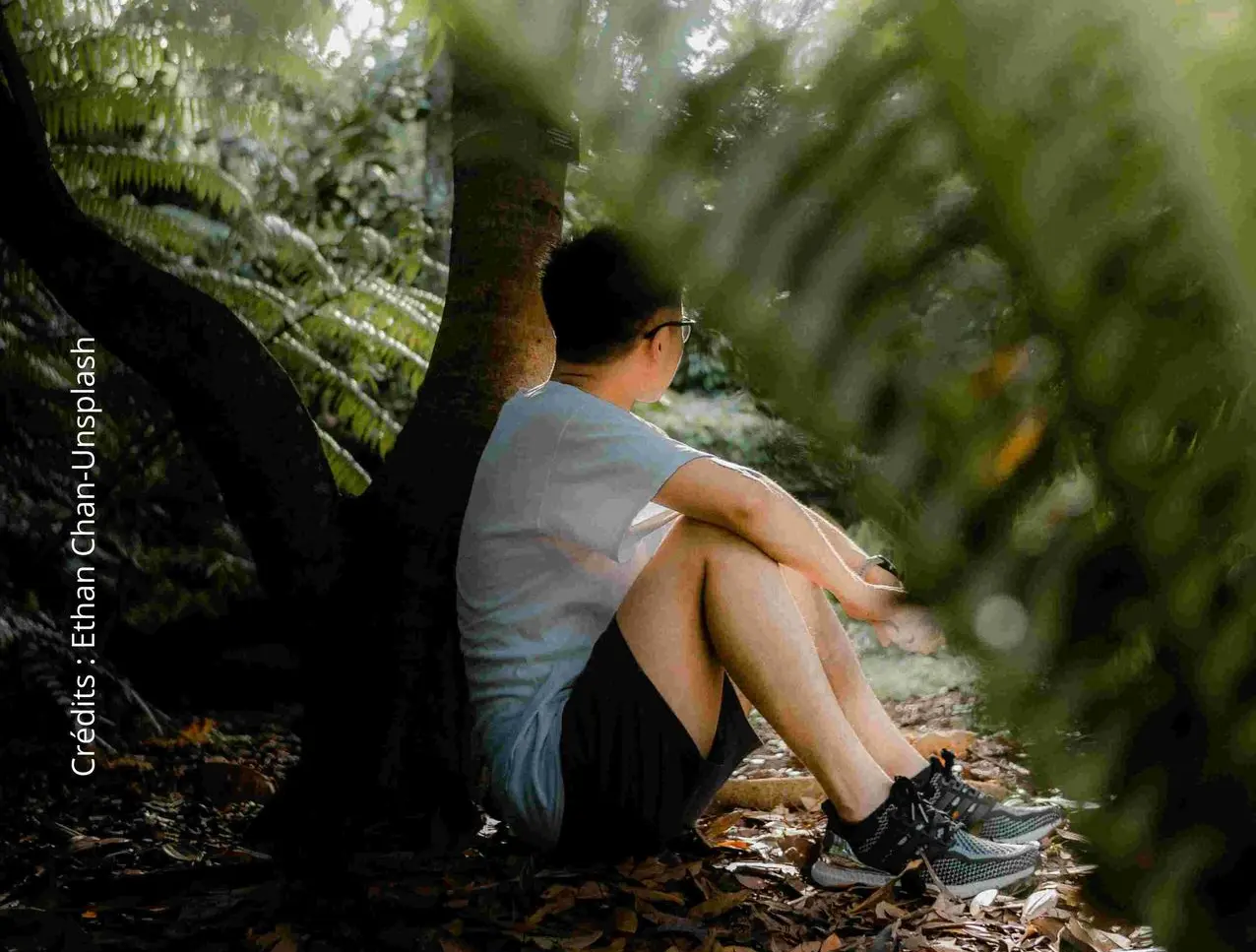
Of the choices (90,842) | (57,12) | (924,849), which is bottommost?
(90,842)

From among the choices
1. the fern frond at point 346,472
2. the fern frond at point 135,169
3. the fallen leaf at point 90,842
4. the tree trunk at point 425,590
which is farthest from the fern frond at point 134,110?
the fallen leaf at point 90,842

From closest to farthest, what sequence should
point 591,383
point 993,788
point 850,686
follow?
1. point 591,383
2. point 850,686
3. point 993,788

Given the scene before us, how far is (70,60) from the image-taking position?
10.2ft

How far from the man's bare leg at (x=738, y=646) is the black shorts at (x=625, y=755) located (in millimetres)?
30

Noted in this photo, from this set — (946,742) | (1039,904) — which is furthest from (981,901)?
(946,742)

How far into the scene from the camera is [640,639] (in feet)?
6.20

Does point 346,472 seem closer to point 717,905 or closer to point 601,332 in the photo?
point 601,332

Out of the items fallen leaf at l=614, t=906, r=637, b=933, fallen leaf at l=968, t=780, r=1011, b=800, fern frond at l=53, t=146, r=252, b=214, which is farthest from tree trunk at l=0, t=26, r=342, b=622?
fallen leaf at l=968, t=780, r=1011, b=800

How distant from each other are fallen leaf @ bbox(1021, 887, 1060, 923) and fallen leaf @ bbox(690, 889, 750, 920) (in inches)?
18.6

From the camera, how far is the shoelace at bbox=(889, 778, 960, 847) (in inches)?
77.2

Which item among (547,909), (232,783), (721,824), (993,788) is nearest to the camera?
(547,909)

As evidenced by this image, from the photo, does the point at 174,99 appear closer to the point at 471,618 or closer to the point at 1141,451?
the point at 471,618

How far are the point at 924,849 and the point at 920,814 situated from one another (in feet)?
0.19

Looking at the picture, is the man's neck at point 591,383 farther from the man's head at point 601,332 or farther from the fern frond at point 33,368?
the fern frond at point 33,368
